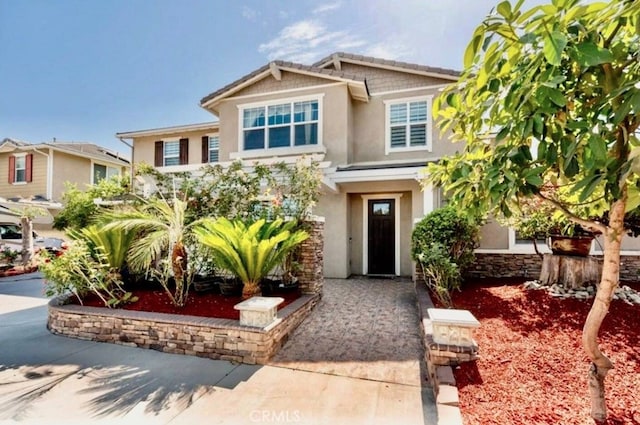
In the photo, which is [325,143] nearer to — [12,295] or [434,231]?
[434,231]

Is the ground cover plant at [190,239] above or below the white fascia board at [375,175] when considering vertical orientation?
below

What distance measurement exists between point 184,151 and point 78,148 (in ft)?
35.2

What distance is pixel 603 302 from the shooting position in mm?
2393

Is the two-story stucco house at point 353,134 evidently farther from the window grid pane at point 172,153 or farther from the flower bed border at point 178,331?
the flower bed border at point 178,331

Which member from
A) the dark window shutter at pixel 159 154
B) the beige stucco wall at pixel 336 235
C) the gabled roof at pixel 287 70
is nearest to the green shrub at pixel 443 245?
the beige stucco wall at pixel 336 235

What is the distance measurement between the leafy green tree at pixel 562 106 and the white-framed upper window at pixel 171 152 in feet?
51.3

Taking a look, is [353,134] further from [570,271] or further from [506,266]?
[570,271]

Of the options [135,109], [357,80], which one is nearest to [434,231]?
[357,80]

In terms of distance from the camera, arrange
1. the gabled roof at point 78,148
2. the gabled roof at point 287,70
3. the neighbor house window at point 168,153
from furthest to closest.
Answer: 1. the gabled roof at point 78,148
2. the neighbor house window at point 168,153
3. the gabled roof at point 287,70

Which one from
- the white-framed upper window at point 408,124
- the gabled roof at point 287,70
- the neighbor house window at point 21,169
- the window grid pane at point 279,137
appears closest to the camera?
the gabled roof at point 287,70

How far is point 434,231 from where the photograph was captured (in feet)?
23.6

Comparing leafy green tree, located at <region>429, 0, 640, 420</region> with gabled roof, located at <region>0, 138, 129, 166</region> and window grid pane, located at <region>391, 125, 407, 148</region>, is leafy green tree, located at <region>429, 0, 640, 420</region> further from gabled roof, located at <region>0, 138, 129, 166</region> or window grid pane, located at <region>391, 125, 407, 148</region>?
gabled roof, located at <region>0, 138, 129, 166</region>

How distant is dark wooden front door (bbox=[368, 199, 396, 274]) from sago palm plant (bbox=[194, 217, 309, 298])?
5659 mm

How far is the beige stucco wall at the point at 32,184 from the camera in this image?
60.3 feet
